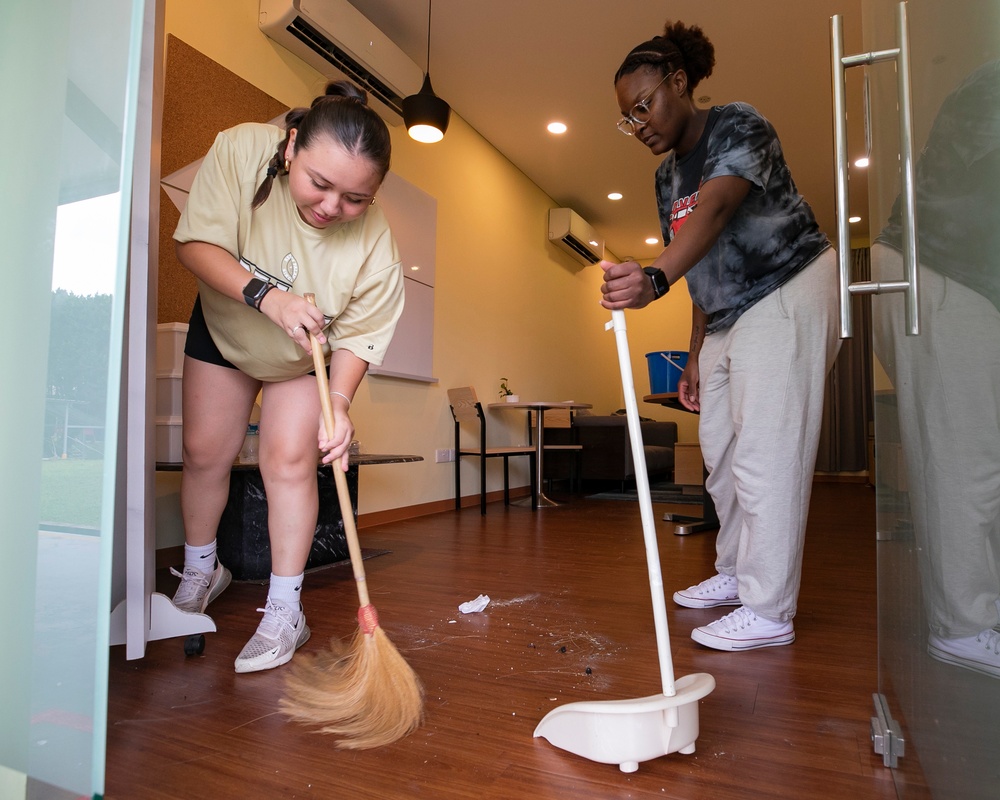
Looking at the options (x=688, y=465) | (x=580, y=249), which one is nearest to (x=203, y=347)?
(x=688, y=465)

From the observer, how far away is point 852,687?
4.22 ft

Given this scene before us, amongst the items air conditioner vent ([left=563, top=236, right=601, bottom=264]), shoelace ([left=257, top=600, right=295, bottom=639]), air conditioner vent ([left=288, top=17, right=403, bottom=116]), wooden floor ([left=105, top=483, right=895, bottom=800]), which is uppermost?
air conditioner vent ([left=563, top=236, right=601, bottom=264])

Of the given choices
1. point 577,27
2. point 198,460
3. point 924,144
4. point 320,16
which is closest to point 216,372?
point 198,460

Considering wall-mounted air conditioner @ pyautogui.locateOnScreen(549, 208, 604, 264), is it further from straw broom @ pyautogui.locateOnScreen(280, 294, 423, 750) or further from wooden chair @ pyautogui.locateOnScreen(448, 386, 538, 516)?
straw broom @ pyautogui.locateOnScreen(280, 294, 423, 750)

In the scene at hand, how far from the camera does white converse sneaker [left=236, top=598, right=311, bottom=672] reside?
1.35 m

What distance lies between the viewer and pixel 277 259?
143 cm

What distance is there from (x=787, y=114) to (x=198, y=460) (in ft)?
15.3

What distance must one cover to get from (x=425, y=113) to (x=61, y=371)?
10.2 ft

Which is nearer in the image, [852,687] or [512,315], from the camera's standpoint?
[852,687]

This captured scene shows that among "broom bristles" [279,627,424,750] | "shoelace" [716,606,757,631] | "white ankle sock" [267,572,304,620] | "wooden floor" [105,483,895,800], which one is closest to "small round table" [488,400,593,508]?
"wooden floor" [105,483,895,800]

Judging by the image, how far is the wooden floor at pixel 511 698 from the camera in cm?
93

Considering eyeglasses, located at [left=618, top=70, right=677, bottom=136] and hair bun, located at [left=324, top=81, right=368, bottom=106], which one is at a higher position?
eyeglasses, located at [left=618, top=70, right=677, bottom=136]

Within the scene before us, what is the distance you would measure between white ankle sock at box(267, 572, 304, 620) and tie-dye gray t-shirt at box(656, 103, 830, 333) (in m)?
1.14

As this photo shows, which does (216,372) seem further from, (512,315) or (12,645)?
(512,315)
